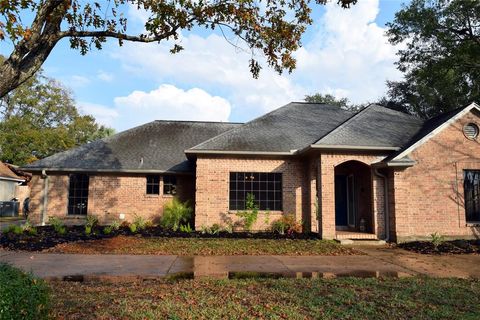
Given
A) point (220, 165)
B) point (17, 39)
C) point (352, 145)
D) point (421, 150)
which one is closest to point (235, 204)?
point (220, 165)

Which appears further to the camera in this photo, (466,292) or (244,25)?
(244,25)

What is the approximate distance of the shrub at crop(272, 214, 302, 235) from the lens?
15002 mm

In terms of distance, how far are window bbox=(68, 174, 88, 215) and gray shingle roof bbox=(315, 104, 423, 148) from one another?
11197 millimetres

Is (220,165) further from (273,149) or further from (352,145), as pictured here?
(352,145)

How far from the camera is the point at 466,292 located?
6.59 meters

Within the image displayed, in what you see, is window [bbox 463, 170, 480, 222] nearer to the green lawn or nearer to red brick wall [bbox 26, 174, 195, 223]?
the green lawn

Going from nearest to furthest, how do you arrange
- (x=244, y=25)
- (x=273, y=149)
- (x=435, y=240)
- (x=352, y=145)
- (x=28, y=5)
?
(x=28, y=5)
(x=244, y=25)
(x=435, y=240)
(x=352, y=145)
(x=273, y=149)

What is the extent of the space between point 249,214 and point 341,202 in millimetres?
4321

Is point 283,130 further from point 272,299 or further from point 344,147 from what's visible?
point 272,299

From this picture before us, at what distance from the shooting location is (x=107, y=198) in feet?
57.6

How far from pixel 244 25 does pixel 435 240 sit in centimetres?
908

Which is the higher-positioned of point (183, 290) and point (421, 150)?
point (421, 150)

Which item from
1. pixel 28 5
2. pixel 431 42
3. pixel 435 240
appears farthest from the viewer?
pixel 431 42

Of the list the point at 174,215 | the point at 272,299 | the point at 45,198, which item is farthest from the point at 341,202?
the point at 45,198
